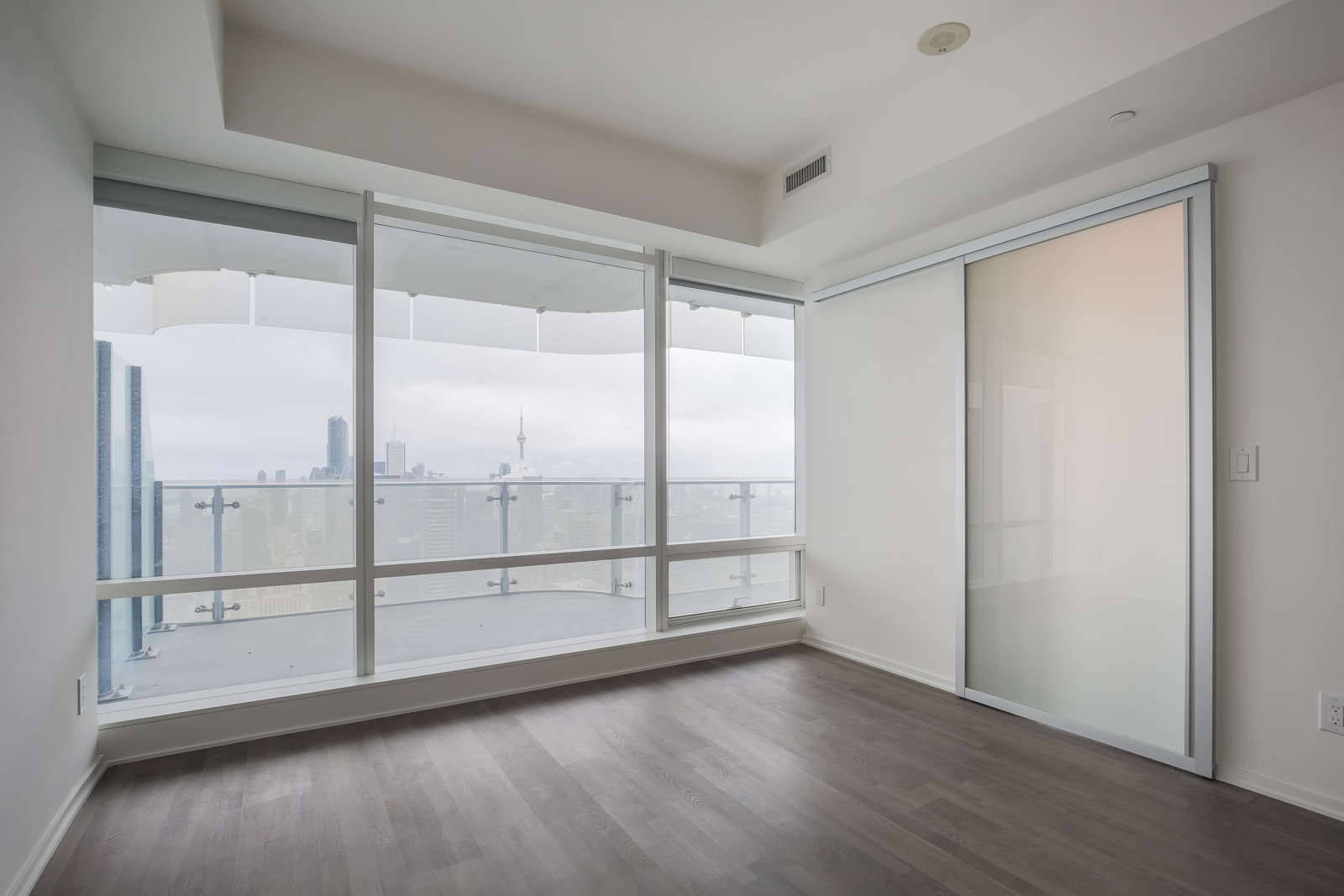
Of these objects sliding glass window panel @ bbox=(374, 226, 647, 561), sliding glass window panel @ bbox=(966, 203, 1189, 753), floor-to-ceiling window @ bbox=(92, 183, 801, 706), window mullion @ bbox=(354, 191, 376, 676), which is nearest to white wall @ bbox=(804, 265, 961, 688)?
sliding glass window panel @ bbox=(966, 203, 1189, 753)

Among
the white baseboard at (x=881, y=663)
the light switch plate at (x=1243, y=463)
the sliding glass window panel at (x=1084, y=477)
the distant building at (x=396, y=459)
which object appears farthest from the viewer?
the white baseboard at (x=881, y=663)

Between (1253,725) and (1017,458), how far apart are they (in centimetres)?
131

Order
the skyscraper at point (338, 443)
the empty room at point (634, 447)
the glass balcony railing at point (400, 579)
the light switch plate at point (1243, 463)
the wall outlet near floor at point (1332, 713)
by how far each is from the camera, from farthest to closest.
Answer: the skyscraper at point (338, 443), the glass balcony railing at point (400, 579), the light switch plate at point (1243, 463), the wall outlet near floor at point (1332, 713), the empty room at point (634, 447)

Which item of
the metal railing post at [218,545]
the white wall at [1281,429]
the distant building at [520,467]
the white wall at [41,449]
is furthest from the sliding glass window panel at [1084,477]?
the white wall at [41,449]

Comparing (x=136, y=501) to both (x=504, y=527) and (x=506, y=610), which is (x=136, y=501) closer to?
(x=504, y=527)

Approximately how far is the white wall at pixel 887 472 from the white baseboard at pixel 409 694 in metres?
0.62

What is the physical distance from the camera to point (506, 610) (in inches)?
146

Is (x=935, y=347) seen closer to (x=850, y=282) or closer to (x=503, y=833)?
(x=850, y=282)

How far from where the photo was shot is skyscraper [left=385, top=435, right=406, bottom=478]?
3.36 meters

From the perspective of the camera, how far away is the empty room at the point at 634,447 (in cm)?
205

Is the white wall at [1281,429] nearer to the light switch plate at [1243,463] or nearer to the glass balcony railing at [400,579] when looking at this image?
the light switch plate at [1243,463]

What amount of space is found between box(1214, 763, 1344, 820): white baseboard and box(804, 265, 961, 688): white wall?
3.92 ft

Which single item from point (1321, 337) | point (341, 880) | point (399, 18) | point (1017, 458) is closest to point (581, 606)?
point (341, 880)

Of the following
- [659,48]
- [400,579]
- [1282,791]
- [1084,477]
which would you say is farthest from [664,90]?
[1282,791]
